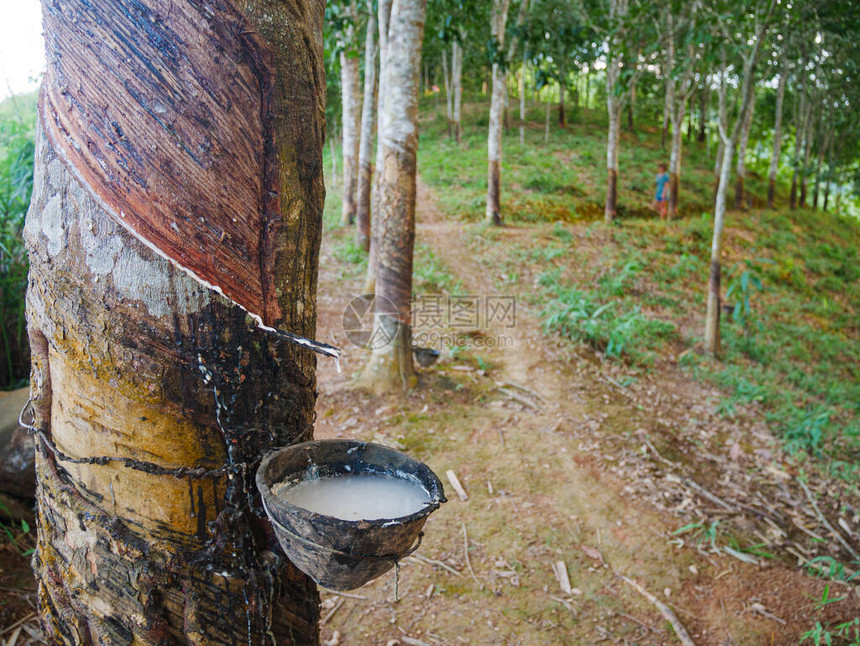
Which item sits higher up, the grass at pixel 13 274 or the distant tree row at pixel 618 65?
the distant tree row at pixel 618 65

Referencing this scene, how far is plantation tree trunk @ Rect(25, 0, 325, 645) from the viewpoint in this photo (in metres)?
1.17

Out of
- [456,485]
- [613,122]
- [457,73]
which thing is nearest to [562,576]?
[456,485]

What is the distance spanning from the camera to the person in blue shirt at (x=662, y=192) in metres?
14.3

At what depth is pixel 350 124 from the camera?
1007 centimetres

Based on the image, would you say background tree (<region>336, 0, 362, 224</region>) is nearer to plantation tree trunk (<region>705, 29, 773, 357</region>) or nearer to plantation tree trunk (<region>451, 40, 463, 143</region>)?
plantation tree trunk (<region>705, 29, 773, 357</region>)

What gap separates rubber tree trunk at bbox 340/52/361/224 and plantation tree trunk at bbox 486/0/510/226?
2.81 metres

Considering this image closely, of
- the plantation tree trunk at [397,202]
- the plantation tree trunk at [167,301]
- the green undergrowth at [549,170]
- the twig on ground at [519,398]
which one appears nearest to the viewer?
the plantation tree trunk at [167,301]

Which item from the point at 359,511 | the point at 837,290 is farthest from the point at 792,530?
the point at 837,290

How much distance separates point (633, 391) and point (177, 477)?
5652mm

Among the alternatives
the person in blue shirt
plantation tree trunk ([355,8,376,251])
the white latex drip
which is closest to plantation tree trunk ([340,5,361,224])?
plantation tree trunk ([355,8,376,251])

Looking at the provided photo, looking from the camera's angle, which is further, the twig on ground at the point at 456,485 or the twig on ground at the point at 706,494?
→ the twig on ground at the point at 706,494

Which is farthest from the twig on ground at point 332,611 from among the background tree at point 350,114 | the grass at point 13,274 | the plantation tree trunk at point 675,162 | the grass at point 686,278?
the plantation tree trunk at point 675,162

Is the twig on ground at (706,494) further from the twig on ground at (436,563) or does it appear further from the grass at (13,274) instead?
the grass at (13,274)

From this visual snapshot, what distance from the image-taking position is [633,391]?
242 inches
